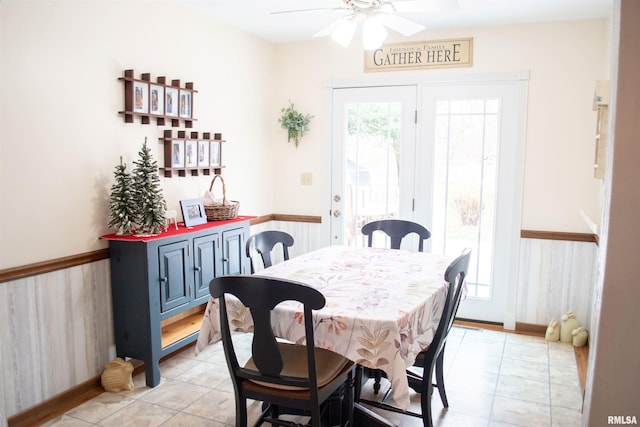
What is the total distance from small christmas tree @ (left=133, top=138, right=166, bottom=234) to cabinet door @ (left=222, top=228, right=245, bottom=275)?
2.04ft

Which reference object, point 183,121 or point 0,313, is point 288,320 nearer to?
point 0,313

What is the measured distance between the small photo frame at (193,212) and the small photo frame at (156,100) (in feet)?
2.02

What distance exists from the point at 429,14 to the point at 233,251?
228 centimetres

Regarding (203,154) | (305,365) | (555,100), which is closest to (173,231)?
(203,154)

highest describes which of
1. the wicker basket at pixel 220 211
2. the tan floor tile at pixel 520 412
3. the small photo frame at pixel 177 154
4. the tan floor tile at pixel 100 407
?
the small photo frame at pixel 177 154

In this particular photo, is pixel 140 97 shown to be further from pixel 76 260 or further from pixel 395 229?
pixel 395 229

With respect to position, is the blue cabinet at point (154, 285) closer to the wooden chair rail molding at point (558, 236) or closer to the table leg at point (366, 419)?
the table leg at point (366, 419)

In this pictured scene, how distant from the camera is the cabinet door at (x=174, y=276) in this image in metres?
2.98

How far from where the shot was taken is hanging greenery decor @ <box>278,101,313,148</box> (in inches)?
179

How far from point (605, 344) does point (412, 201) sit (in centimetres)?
335

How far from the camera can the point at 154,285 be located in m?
2.91

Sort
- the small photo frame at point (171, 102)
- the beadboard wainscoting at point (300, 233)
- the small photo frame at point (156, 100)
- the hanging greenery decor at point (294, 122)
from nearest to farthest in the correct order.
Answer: the small photo frame at point (156, 100) → the small photo frame at point (171, 102) → the hanging greenery decor at point (294, 122) → the beadboard wainscoting at point (300, 233)

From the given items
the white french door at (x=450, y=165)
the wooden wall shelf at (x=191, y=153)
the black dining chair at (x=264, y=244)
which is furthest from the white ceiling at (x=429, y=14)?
the black dining chair at (x=264, y=244)

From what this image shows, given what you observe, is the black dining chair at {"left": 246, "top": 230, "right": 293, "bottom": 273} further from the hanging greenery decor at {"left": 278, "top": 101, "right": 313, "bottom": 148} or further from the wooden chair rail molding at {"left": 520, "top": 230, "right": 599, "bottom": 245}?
the wooden chair rail molding at {"left": 520, "top": 230, "right": 599, "bottom": 245}
